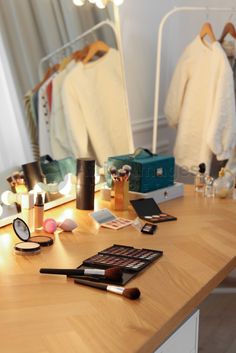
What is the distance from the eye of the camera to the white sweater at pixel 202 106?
8.18 feet

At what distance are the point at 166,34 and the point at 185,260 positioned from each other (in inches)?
75.7

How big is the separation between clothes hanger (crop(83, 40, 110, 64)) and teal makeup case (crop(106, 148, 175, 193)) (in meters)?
0.45

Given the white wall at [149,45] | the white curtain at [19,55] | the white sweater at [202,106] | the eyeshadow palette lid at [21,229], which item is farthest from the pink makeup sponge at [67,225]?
the white wall at [149,45]

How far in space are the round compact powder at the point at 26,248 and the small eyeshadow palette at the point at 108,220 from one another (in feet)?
0.96

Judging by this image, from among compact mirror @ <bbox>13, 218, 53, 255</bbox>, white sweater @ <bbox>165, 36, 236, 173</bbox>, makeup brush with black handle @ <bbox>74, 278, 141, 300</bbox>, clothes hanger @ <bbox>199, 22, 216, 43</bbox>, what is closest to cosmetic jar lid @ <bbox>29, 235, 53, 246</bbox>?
compact mirror @ <bbox>13, 218, 53, 255</bbox>

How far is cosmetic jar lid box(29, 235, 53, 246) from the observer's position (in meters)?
1.43

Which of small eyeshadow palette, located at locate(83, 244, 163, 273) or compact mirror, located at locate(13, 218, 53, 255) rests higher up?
compact mirror, located at locate(13, 218, 53, 255)

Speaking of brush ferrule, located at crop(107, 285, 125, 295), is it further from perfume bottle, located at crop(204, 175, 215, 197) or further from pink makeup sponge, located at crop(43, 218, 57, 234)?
perfume bottle, located at crop(204, 175, 215, 197)

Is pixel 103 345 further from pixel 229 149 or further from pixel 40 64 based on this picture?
pixel 229 149

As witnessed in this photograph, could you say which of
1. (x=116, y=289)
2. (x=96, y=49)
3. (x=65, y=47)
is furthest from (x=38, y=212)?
(x=96, y=49)

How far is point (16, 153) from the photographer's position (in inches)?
65.5

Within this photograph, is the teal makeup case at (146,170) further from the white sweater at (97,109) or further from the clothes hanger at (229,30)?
the clothes hanger at (229,30)

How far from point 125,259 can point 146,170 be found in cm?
62

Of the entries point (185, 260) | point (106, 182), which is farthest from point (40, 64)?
point (185, 260)
